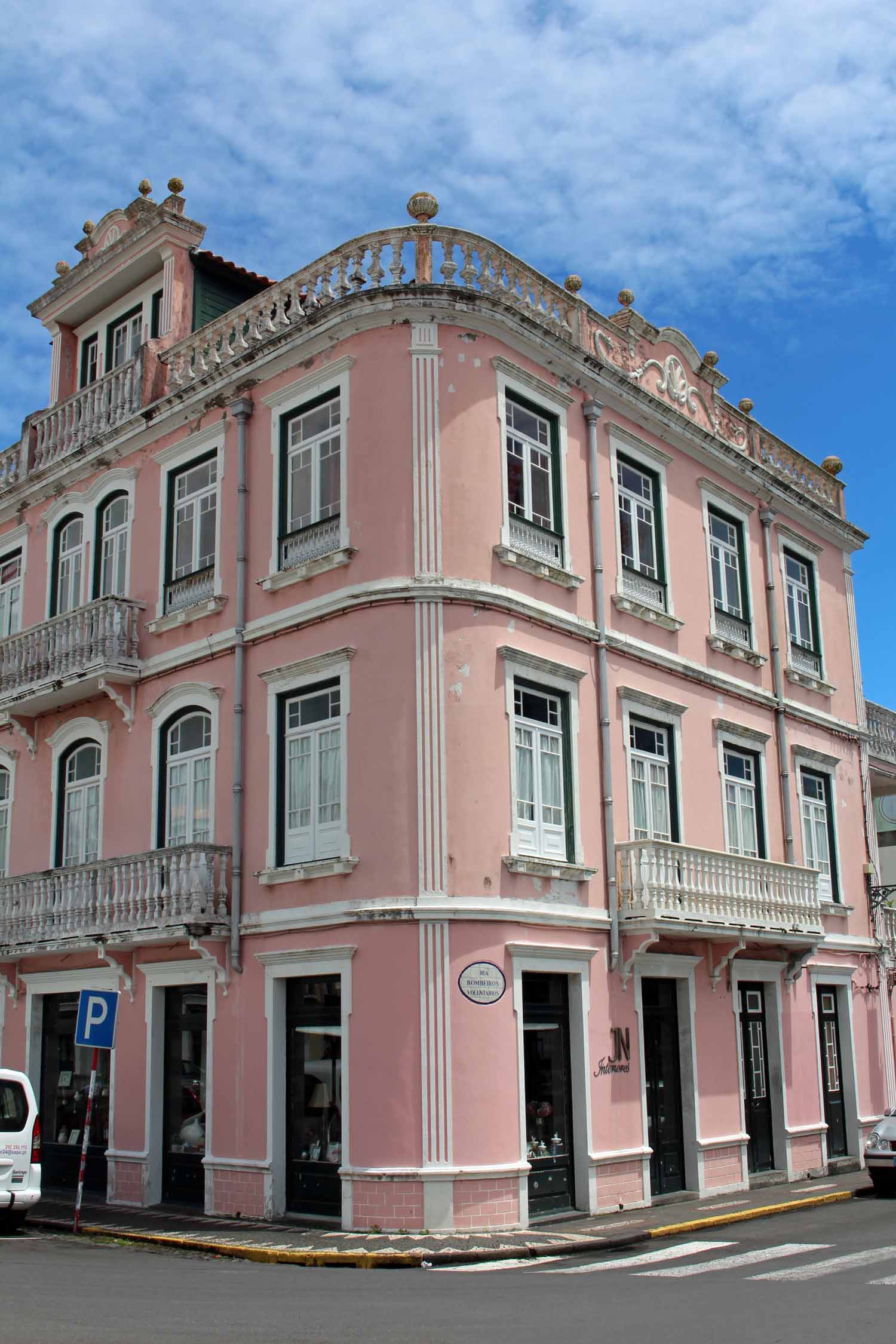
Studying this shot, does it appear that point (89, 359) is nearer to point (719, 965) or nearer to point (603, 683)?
point (603, 683)

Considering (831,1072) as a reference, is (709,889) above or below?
above

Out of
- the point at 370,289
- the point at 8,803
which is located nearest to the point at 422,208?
the point at 370,289

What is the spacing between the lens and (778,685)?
2194cm

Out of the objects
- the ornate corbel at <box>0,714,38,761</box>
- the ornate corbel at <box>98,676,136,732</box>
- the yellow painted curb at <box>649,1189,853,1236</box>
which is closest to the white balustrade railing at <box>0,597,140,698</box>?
the ornate corbel at <box>98,676,136,732</box>

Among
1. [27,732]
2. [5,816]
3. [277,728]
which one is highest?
[27,732]

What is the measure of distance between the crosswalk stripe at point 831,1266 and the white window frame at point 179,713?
27.9ft

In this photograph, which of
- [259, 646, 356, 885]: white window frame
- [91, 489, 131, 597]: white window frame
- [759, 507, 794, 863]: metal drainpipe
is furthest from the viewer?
[759, 507, 794, 863]: metal drainpipe

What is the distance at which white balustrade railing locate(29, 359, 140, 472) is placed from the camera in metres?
20.4

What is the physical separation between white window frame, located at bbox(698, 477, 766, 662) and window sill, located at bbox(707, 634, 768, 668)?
0.14 feet

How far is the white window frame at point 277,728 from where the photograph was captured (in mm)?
15531

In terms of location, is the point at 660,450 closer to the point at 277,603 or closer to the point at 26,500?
the point at 277,603

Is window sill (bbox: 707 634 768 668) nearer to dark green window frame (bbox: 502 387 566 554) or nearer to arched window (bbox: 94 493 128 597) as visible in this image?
dark green window frame (bbox: 502 387 566 554)

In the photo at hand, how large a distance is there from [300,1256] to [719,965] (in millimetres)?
7675

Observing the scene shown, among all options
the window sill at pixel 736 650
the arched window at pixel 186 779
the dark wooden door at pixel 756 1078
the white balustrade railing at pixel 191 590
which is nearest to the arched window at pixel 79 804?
the arched window at pixel 186 779
